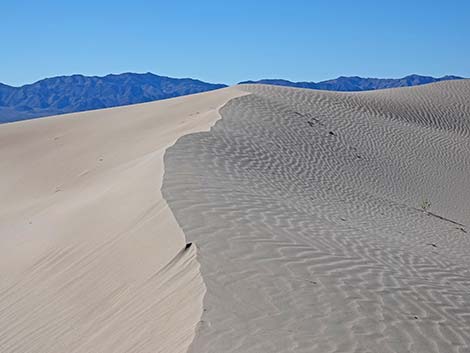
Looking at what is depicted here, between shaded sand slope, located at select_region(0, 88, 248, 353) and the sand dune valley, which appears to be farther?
shaded sand slope, located at select_region(0, 88, 248, 353)

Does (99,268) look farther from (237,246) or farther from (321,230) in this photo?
(321,230)

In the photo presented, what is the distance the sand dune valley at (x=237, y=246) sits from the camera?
512 centimetres

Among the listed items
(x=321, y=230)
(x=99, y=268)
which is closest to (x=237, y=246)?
(x=99, y=268)

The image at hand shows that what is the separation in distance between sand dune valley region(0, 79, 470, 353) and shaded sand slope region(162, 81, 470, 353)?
0.03 metres

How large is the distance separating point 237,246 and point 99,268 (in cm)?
160

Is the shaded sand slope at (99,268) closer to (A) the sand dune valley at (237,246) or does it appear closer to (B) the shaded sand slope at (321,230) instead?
(A) the sand dune valley at (237,246)

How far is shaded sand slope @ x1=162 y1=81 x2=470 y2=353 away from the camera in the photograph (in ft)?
16.5

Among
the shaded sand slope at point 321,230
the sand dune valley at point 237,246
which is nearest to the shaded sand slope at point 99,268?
the sand dune valley at point 237,246

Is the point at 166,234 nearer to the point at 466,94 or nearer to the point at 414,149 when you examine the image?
the point at 414,149

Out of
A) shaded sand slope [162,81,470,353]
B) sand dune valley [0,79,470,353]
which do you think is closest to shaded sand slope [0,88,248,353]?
sand dune valley [0,79,470,353]

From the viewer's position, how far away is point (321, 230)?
8539 mm

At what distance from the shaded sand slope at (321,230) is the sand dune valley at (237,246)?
28 mm

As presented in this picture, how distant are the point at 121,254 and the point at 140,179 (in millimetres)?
3040

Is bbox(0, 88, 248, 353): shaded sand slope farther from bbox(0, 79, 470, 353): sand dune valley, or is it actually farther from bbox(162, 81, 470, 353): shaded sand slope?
bbox(162, 81, 470, 353): shaded sand slope
